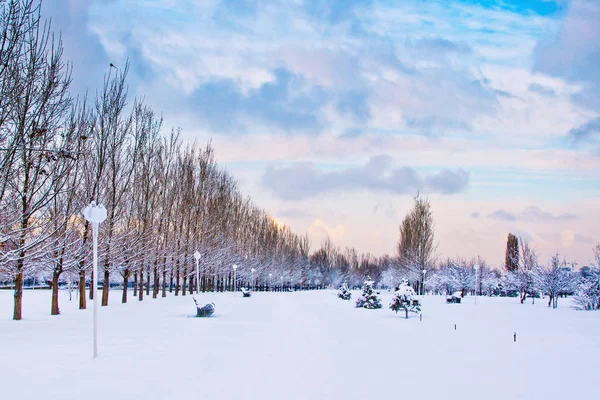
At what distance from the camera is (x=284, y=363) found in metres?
11.9

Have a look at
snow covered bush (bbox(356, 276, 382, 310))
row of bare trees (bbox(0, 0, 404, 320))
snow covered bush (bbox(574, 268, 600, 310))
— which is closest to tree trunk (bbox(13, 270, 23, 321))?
row of bare trees (bbox(0, 0, 404, 320))

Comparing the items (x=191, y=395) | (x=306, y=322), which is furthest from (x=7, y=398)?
(x=306, y=322)

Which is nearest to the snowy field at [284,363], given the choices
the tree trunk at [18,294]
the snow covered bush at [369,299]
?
the tree trunk at [18,294]

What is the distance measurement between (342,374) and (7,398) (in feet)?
19.0

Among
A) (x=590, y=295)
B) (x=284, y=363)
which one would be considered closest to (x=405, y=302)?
(x=284, y=363)

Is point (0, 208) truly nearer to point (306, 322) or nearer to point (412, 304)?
point (306, 322)

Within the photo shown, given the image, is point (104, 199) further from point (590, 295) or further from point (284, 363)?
point (590, 295)

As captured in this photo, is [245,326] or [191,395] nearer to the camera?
[191,395]

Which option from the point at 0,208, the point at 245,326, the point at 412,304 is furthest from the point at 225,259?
the point at 0,208

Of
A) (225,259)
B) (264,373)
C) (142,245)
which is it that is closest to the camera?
(264,373)

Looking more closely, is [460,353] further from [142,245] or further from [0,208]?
[142,245]

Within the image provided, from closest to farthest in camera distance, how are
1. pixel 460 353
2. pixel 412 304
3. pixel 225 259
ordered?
1. pixel 460 353
2. pixel 412 304
3. pixel 225 259

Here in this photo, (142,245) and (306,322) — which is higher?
(142,245)

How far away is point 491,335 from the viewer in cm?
2002
